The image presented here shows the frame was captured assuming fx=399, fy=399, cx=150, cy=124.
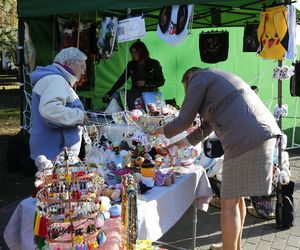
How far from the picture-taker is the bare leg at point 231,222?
2.54 metres

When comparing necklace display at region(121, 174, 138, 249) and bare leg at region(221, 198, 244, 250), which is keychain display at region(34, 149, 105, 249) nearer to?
necklace display at region(121, 174, 138, 249)

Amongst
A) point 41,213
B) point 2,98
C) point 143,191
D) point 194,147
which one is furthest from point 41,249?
point 2,98

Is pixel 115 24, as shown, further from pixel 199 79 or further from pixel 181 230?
pixel 181 230

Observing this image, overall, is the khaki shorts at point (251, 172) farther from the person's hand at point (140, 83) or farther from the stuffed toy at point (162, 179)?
the person's hand at point (140, 83)

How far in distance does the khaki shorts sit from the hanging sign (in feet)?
4.93

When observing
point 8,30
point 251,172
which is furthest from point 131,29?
point 8,30

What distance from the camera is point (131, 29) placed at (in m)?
3.60

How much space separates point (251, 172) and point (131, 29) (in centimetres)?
181

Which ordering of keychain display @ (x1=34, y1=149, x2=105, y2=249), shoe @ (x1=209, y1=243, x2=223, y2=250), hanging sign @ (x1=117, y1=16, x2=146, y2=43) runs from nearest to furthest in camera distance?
keychain display @ (x1=34, y1=149, x2=105, y2=249)
shoe @ (x1=209, y1=243, x2=223, y2=250)
hanging sign @ (x1=117, y1=16, x2=146, y2=43)

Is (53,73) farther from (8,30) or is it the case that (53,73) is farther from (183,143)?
(8,30)

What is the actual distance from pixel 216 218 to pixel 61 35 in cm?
297

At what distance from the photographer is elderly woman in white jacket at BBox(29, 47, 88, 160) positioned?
2.57 meters

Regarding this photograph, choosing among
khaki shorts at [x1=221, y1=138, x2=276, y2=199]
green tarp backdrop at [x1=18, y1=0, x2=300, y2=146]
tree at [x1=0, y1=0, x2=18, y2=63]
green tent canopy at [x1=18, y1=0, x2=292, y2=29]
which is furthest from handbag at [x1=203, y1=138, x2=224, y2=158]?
tree at [x1=0, y1=0, x2=18, y2=63]

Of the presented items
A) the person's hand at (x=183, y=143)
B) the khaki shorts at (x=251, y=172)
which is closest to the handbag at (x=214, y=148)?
the person's hand at (x=183, y=143)
